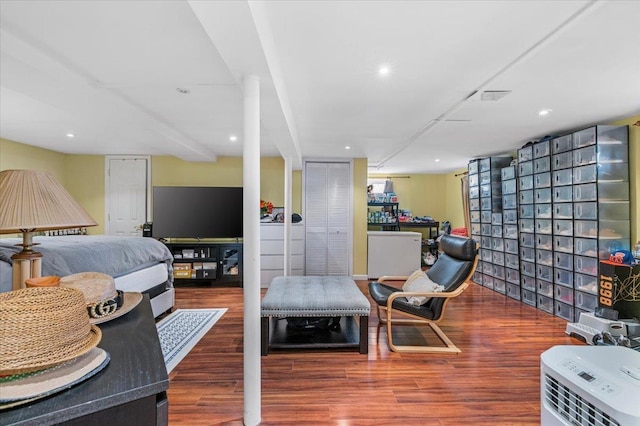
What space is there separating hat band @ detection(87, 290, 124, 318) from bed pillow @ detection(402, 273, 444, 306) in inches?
94.0

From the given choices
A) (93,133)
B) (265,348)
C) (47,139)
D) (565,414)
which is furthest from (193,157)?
(565,414)

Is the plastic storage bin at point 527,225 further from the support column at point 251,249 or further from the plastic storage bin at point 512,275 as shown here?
the support column at point 251,249

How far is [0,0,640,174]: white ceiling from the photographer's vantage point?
1516mm

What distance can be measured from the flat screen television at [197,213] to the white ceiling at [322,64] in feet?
4.26

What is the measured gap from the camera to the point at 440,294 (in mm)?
2668

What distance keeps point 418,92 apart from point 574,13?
1094 millimetres

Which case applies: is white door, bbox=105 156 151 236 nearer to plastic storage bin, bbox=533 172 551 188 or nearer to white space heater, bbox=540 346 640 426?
white space heater, bbox=540 346 640 426

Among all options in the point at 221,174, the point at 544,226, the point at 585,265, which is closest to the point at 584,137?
the point at 544,226

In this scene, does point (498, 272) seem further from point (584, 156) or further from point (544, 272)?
point (584, 156)

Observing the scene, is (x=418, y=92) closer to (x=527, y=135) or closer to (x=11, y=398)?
(x=527, y=135)

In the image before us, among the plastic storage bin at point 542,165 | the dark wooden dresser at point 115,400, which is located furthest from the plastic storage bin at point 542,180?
the dark wooden dresser at point 115,400

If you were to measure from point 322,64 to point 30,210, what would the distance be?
175cm

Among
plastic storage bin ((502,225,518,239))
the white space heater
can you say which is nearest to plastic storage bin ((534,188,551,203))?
plastic storage bin ((502,225,518,239))

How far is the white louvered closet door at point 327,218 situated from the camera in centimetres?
550
